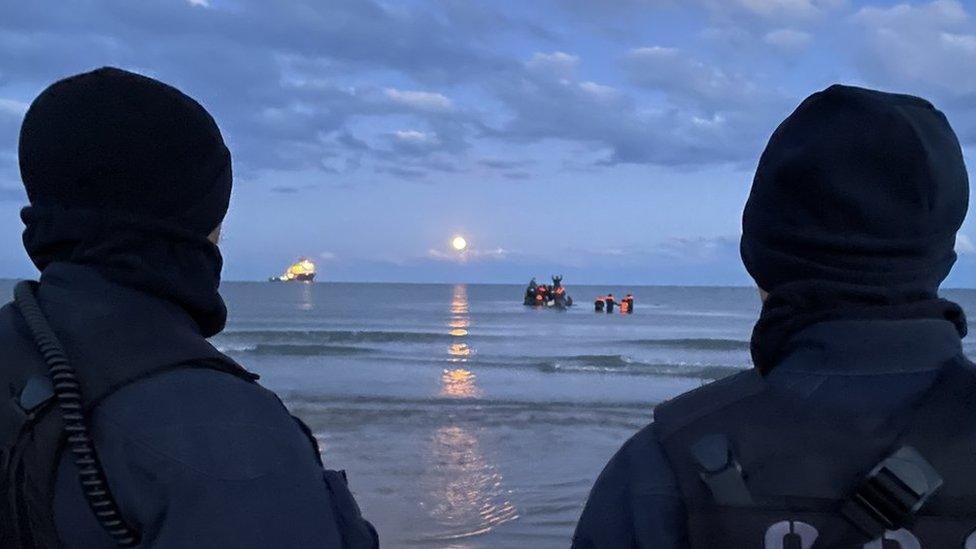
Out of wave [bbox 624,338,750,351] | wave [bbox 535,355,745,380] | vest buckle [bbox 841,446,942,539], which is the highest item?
vest buckle [bbox 841,446,942,539]

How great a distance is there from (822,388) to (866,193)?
0.31 m

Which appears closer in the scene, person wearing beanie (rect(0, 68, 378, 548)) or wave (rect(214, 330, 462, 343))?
Answer: person wearing beanie (rect(0, 68, 378, 548))

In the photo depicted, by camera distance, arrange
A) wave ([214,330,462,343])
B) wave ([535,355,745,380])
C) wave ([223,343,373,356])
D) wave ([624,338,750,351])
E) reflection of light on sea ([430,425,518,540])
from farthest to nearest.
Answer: wave ([214,330,462,343]) < wave ([624,338,750,351]) < wave ([223,343,373,356]) < wave ([535,355,745,380]) < reflection of light on sea ([430,425,518,540])

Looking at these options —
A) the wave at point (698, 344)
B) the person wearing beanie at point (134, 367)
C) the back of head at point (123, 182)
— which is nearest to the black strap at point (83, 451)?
the person wearing beanie at point (134, 367)

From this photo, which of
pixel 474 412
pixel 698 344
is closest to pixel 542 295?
pixel 698 344

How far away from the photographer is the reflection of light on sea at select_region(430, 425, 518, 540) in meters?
7.01

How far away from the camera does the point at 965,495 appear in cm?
138

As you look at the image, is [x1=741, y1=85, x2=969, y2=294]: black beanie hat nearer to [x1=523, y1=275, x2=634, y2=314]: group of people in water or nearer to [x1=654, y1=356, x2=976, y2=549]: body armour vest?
[x1=654, y1=356, x2=976, y2=549]: body armour vest

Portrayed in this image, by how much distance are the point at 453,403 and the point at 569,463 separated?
16.2 ft

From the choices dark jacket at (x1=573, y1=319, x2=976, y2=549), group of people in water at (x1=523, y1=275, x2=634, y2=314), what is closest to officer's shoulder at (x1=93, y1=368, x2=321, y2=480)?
dark jacket at (x1=573, y1=319, x2=976, y2=549)

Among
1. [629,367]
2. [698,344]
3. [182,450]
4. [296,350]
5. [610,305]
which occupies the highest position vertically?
[182,450]

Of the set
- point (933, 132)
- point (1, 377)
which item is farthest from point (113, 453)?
point (933, 132)

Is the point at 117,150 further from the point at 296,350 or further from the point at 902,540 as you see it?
the point at 296,350

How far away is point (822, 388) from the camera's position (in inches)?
58.2
